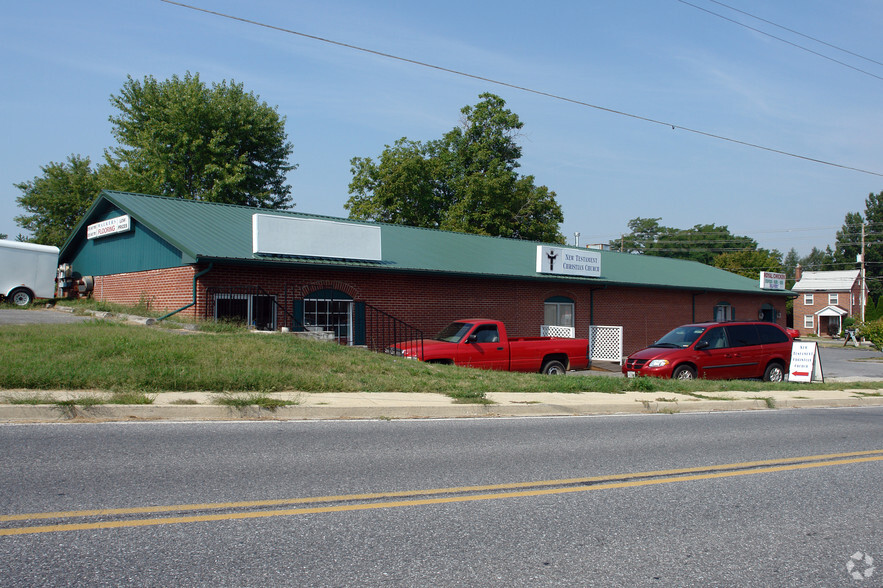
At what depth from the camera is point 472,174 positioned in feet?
172

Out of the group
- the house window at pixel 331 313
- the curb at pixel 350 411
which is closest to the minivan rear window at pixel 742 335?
the curb at pixel 350 411

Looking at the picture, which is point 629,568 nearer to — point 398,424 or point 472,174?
point 398,424

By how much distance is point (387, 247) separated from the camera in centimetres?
2455

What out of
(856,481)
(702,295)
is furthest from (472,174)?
(856,481)

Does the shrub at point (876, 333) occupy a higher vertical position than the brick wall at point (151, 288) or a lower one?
lower

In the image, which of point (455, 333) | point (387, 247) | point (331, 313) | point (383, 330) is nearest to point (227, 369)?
point (455, 333)

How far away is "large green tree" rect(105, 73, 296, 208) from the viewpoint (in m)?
40.8

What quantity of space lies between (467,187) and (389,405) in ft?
134

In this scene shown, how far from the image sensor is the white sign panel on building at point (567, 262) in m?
26.4

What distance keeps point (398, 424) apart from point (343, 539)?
4.98 m

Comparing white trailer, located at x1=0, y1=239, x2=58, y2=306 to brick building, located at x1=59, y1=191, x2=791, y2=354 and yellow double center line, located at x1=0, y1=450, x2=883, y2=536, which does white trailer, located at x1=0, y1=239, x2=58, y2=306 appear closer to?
brick building, located at x1=59, y1=191, x2=791, y2=354

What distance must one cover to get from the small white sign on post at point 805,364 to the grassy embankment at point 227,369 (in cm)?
208

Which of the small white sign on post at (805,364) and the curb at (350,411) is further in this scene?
the small white sign on post at (805,364)

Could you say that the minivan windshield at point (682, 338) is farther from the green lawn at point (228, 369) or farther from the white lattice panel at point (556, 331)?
the white lattice panel at point (556, 331)
